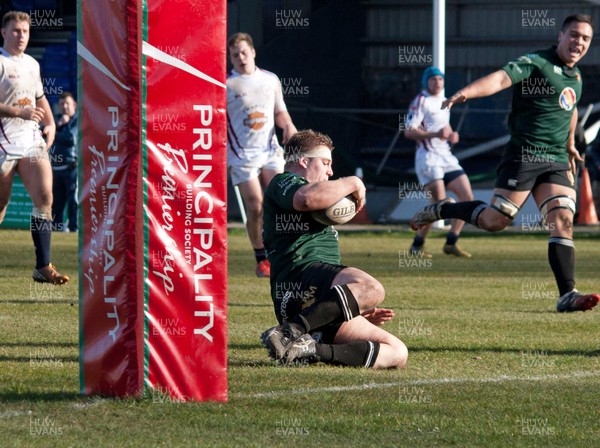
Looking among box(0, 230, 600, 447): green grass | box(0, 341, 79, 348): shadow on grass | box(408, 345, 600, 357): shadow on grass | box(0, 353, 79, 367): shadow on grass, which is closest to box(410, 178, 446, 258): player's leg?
box(0, 230, 600, 447): green grass

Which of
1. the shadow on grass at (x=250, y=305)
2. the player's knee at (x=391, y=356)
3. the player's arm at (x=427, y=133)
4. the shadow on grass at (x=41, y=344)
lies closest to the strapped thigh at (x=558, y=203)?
the shadow on grass at (x=250, y=305)

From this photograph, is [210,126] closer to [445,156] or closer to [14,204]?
[445,156]

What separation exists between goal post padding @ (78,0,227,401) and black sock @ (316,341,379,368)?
1516 mm

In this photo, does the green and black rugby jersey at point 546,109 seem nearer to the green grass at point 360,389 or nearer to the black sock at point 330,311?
the green grass at point 360,389

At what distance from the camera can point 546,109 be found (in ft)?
32.8

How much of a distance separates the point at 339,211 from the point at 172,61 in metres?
1.74

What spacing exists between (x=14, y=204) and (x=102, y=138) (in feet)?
57.4

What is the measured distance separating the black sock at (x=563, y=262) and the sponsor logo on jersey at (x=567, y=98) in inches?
41.9

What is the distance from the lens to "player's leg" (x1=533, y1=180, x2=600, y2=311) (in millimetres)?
9938

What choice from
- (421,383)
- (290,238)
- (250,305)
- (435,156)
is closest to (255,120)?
(435,156)

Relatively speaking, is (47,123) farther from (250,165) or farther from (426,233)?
(426,233)

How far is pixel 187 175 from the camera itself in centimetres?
545

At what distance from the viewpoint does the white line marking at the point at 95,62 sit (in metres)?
5.41

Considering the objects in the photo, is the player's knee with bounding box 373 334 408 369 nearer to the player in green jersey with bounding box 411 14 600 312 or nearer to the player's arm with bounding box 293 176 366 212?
the player's arm with bounding box 293 176 366 212
